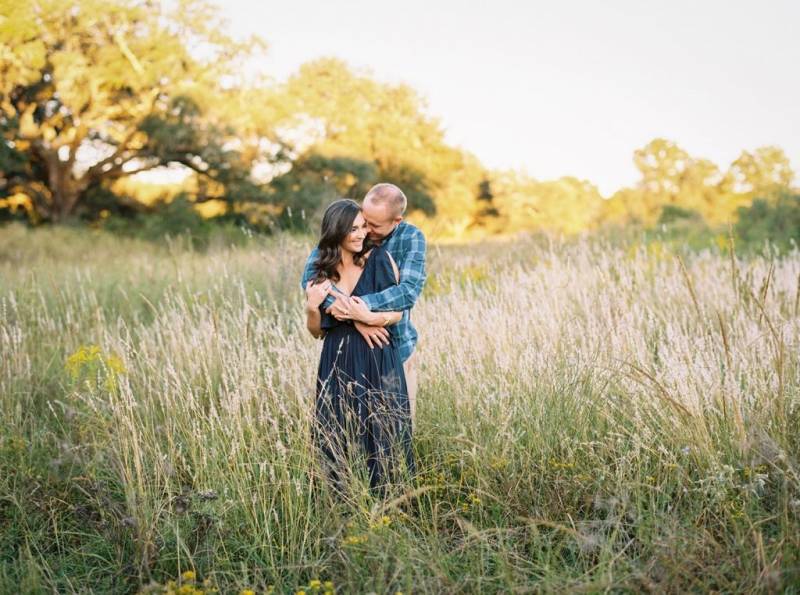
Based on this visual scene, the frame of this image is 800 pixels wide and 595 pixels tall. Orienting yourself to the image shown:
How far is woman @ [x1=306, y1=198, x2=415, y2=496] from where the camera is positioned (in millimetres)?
3197

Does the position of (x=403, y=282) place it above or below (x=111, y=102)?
below

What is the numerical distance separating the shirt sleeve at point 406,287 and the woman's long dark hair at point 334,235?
21 centimetres

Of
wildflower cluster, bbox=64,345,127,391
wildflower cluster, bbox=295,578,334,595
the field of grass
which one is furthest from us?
wildflower cluster, bbox=64,345,127,391

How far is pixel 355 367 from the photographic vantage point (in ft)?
10.8

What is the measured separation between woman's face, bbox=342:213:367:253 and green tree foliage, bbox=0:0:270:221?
1637cm

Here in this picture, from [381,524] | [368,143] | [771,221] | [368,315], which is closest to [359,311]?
[368,315]

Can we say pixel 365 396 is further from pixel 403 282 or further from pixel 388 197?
pixel 388 197

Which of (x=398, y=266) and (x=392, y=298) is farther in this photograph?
(x=398, y=266)

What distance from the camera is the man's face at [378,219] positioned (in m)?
3.31

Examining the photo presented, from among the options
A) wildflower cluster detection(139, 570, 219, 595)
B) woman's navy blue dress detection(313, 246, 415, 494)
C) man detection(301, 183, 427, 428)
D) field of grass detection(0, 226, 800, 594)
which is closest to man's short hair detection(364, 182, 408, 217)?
man detection(301, 183, 427, 428)

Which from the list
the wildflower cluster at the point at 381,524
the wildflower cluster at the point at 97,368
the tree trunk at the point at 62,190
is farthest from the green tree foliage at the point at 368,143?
the wildflower cluster at the point at 381,524

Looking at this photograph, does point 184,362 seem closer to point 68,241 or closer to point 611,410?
point 611,410

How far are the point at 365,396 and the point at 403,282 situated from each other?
55 cm

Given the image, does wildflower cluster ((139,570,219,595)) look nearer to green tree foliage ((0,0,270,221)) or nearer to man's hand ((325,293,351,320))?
man's hand ((325,293,351,320))
